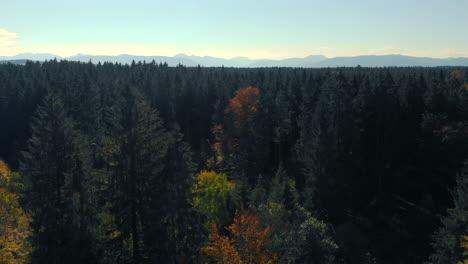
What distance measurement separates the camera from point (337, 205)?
28.9 m

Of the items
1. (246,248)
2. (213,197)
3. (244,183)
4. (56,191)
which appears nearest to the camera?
(246,248)

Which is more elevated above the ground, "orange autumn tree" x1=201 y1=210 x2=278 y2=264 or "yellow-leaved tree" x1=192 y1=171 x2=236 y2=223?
"orange autumn tree" x1=201 y1=210 x2=278 y2=264

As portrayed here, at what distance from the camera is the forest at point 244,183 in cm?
1680

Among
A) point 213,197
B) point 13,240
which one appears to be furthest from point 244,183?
point 13,240

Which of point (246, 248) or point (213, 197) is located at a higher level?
point (246, 248)

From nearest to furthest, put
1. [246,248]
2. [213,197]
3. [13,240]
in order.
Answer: [246,248], [13,240], [213,197]

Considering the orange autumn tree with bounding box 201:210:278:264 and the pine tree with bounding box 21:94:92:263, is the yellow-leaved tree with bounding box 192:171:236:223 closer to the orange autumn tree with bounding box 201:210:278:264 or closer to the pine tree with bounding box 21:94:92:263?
the orange autumn tree with bounding box 201:210:278:264

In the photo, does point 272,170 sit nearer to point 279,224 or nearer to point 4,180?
point 279,224

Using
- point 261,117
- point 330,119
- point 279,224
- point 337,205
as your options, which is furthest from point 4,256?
point 261,117

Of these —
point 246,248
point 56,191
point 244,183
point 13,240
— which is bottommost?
point 244,183

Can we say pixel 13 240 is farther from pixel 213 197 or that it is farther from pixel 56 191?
pixel 213 197

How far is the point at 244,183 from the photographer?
2891cm

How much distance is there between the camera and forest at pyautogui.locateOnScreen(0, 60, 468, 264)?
16797 millimetres

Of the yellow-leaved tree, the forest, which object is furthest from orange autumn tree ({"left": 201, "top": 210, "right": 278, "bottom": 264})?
the yellow-leaved tree
